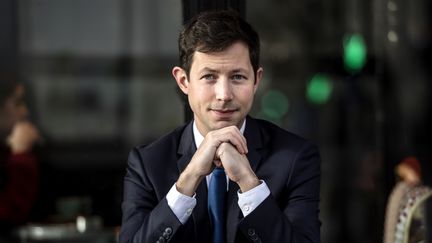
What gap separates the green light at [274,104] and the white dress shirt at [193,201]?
199 inches

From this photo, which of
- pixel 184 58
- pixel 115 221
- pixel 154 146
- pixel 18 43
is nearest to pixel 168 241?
pixel 154 146

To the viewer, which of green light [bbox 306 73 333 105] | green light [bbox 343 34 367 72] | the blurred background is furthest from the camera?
green light [bbox 306 73 333 105]

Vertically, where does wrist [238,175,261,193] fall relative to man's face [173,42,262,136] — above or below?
below

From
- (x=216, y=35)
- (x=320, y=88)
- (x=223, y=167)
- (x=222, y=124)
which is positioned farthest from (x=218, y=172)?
(x=320, y=88)

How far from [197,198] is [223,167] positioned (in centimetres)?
12

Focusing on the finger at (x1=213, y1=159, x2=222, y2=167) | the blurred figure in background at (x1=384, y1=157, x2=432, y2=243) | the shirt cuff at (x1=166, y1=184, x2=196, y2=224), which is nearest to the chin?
the finger at (x1=213, y1=159, x2=222, y2=167)

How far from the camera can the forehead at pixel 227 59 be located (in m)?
2.57

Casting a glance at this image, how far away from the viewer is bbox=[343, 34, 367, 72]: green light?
783 cm

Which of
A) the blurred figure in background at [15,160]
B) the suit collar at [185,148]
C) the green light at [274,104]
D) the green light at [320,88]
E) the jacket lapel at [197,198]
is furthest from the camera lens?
the green light at [320,88]

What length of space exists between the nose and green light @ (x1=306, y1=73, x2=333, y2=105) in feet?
17.9

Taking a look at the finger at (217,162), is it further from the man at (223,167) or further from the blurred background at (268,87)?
the blurred background at (268,87)

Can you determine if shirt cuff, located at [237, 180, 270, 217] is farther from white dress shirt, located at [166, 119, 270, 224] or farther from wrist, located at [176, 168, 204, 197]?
wrist, located at [176, 168, 204, 197]

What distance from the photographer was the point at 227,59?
257cm

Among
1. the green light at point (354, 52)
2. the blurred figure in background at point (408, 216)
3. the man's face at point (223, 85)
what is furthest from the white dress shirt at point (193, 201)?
the green light at point (354, 52)
